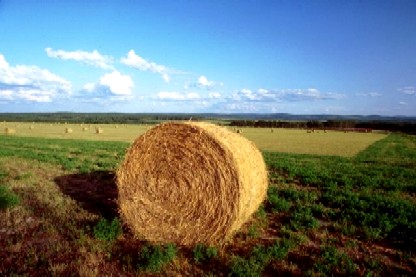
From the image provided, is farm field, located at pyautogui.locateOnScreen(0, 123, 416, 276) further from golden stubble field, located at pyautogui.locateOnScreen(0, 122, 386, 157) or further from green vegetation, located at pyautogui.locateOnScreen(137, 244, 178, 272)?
golden stubble field, located at pyautogui.locateOnScreen(0, 122, 386, 157)

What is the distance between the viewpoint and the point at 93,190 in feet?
44.5

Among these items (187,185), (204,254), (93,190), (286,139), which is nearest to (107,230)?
(187,185)

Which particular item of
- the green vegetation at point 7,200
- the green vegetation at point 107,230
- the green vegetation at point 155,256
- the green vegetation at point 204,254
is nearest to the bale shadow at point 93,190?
the green vegetation at point 107,230

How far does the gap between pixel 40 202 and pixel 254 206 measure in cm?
586

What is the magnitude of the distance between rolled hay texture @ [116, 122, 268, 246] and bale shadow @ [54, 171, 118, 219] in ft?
2.20

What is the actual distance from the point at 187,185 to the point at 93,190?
5.78 m

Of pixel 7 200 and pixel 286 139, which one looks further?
pixel 286 139

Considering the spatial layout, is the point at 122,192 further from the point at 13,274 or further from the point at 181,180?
the point at 13,274

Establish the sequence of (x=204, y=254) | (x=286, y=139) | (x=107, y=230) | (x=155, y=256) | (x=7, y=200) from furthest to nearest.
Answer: (x=286, y=139), (x=7, y=200), (x=107, y=230), (x=204, y=254), (x=155, y=256)

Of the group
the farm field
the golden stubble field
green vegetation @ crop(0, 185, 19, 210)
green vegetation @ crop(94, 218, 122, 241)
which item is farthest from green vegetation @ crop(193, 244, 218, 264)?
the golden stubble field

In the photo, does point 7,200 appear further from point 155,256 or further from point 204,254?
point 204,254

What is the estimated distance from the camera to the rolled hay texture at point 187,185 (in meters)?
8.38

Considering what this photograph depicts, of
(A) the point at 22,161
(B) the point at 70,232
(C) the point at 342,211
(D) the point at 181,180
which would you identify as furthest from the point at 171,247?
(A) the point at 22,161

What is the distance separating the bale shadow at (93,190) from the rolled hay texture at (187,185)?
2.20 ft
